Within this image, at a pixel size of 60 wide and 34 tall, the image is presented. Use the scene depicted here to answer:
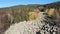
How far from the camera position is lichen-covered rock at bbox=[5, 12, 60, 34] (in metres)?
9.38

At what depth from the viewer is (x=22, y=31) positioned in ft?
33.6

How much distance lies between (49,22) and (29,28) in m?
1.01

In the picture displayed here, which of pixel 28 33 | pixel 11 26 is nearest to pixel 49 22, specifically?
pixel 28 33

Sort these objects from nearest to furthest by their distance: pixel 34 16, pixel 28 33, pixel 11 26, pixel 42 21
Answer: pixel 28 33, pixel 42 21, pixel 11 26, pixel 34 16

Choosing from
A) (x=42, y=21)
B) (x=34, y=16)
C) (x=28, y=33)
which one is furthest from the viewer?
(x=34, y=16)

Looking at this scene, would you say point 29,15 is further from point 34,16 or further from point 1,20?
point 1,20

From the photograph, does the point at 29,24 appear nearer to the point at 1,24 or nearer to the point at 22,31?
the point at 22,31

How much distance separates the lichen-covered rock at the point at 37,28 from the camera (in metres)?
9.38

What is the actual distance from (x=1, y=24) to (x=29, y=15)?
6.88ft

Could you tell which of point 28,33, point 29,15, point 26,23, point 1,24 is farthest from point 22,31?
point 29,15

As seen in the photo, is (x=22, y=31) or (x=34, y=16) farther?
(x=34, y=16)

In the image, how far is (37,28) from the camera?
10031 millimetres

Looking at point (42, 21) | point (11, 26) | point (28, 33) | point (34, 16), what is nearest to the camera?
point (28, 33)

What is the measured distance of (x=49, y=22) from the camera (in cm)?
1024
